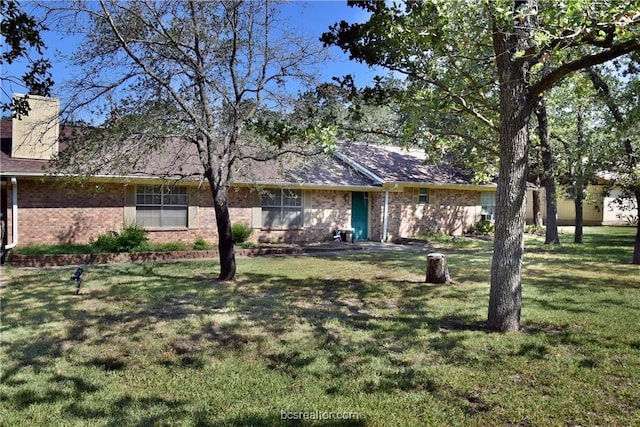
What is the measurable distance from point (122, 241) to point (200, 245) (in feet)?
8.23

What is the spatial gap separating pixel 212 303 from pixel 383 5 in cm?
567

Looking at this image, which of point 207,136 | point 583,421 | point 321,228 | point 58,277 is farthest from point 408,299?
point 321,228

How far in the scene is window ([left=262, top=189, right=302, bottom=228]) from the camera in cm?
1692

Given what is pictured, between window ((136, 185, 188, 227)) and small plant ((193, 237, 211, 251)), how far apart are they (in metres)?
0.71

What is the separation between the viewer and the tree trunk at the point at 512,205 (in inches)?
241

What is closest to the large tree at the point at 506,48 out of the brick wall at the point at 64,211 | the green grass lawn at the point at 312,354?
the green grass lawn at the point at 312,354

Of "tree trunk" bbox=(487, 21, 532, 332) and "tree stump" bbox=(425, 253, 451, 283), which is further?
"tree stump" bbox=(425, 253, 451, 283)

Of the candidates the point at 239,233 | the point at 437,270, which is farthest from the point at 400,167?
the point at 437,270

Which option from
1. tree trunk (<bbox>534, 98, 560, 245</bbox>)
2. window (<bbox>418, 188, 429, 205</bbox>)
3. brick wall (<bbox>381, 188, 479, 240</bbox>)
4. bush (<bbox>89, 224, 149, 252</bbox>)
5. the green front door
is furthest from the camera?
window (<bbox>418, 188, 429, 205</bbox>)

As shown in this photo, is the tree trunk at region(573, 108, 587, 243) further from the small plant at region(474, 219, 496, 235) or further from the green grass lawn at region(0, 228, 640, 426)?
the green grass lawn at region(0, 228, 640, 426)

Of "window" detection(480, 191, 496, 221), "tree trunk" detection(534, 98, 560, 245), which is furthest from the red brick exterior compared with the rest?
"tree trunk" detection(534, 98, 560, 245)

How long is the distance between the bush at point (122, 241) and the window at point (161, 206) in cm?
107

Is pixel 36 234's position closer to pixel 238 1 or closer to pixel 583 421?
pixel 238 1

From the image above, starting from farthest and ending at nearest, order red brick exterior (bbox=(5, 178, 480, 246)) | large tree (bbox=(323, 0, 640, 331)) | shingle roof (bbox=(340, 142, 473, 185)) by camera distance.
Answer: shingle roof (bbox=(340, 142, 473, 185)), red brick exterior (bbox=(5, 178, 480, 246)), large tree (bbox=(323, 0, 640, 331))
